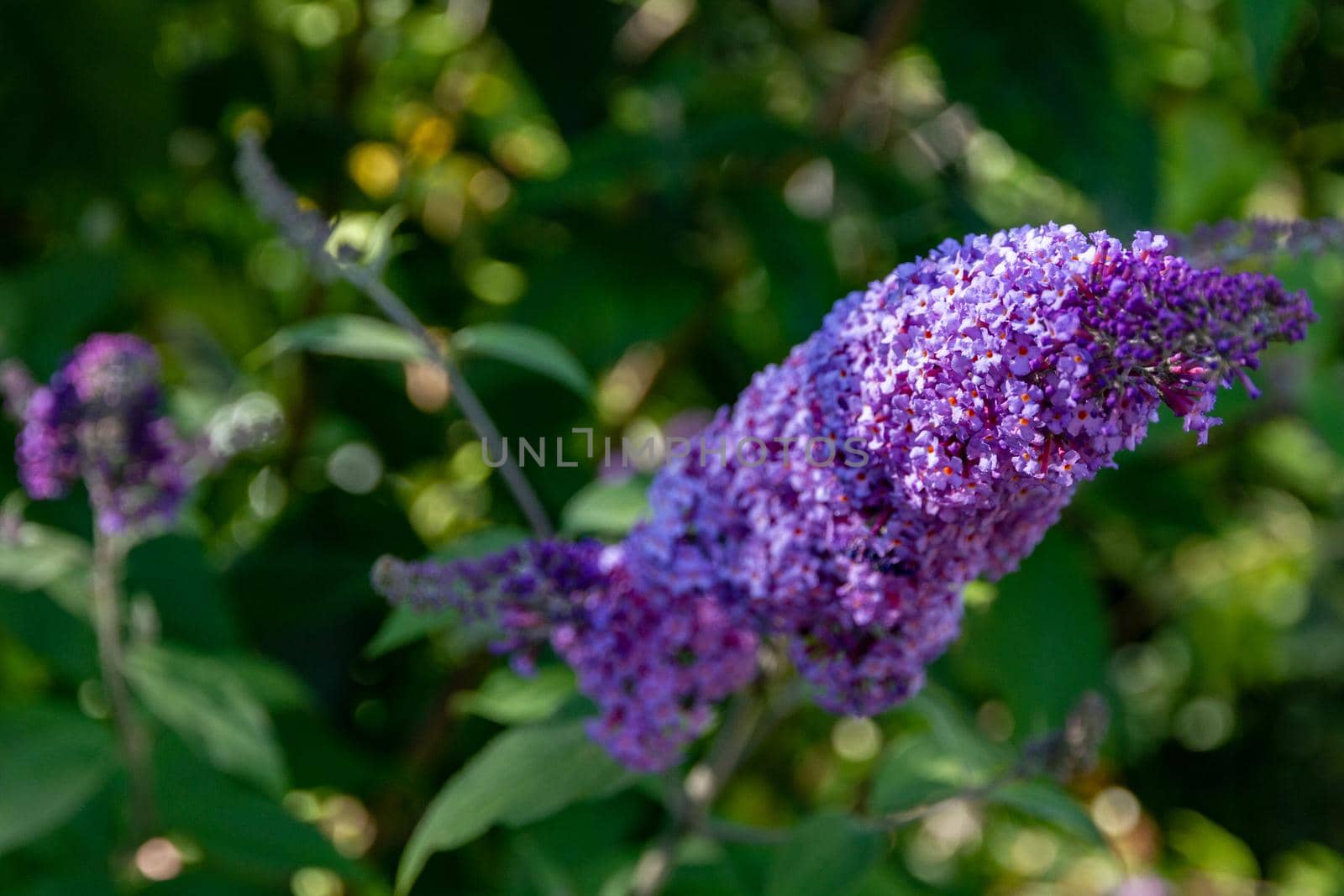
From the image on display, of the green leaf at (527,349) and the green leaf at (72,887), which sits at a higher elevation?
the green leaf at (527,349)

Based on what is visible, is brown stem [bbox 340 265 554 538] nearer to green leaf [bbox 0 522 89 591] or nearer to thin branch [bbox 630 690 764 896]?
thin branch [bbox 630 690 764 896]

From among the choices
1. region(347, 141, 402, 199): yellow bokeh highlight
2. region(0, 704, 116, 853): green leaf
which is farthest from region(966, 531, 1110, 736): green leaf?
region(347, 141, 402, 199): yellow bokeh highlight

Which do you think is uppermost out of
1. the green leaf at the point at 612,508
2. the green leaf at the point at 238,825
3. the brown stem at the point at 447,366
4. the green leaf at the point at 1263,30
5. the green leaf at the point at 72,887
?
the green leaf at the point at 1263,30

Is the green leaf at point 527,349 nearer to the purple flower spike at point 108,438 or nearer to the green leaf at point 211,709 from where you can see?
the purple flower spike at point 108,438

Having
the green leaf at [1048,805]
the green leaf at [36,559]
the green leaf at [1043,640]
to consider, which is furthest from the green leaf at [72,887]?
the green leaf at [1043,640]

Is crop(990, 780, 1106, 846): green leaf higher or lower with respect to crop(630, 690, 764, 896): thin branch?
higher

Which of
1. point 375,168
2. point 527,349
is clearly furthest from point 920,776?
point 375,168

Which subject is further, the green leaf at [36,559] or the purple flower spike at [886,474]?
the green leaf at [36,559]
